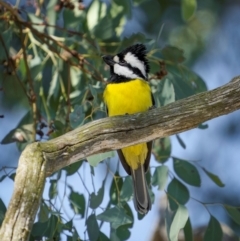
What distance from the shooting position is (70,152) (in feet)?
9.72

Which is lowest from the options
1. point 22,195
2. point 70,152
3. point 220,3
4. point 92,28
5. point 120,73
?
point 22,195

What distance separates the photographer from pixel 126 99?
3668mm

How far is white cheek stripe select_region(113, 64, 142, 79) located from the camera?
3.80 m

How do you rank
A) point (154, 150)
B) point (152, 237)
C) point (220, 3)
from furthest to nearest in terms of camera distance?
point (220, 3)
point (152, 237)
point (154, 150)

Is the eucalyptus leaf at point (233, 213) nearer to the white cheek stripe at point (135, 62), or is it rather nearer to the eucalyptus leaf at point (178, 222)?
the eucalyptus leaf at point (178, 222)

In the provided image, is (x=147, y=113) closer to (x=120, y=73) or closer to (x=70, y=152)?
(x=70, y=152)

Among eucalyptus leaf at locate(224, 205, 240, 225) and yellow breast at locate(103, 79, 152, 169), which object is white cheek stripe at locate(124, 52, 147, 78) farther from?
eucalyptus leaf at locate(224, 205, 240, 225)

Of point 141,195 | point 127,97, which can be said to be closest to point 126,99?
point 127,97

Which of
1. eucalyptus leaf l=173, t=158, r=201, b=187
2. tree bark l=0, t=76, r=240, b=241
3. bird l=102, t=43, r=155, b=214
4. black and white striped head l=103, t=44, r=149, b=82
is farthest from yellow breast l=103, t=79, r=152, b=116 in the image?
tree bark l=0, t=76, r=240, b=241

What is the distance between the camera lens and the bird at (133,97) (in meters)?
3.65

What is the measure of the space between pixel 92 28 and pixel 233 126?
8.06 feet

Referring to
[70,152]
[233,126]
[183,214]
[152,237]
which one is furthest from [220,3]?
[70,152]

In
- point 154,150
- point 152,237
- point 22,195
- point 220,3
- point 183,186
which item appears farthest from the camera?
point 220,3

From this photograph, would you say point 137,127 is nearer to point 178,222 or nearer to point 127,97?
point 178,222
